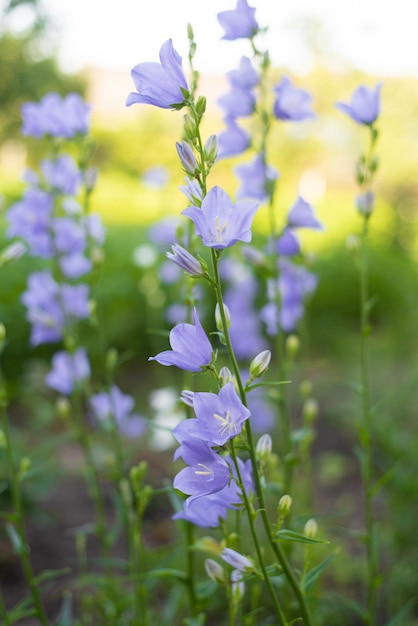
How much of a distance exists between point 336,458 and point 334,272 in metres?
5.13

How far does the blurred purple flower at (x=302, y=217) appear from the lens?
2.10 m

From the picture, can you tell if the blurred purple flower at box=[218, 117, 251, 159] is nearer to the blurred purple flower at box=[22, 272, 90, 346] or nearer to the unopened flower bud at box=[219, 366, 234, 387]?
the blurred purple flower at box=[22, 272, 90, 346]

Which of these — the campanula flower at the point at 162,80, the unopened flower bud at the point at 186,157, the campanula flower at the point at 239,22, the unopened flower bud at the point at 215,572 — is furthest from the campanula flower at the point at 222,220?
the campanula flower at the point at 239,22

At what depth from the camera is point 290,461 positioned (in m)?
2.09

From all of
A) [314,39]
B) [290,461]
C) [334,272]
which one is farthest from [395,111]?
[290,461]

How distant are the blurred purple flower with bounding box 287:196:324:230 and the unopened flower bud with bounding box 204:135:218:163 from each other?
0.83 meters

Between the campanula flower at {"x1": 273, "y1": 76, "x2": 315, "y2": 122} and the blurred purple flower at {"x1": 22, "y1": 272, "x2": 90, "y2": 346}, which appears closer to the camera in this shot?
the campanula flower at {"x1": 273, "y1": 76, "x2": 315, "y2": 122}

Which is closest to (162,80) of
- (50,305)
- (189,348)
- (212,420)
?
(189,348)

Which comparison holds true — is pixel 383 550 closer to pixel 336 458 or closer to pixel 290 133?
pixel 336 458

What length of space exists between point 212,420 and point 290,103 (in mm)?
1358

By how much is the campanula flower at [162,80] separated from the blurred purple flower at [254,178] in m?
0.95

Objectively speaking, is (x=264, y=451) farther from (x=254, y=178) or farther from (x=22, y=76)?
(x=22, y=76)

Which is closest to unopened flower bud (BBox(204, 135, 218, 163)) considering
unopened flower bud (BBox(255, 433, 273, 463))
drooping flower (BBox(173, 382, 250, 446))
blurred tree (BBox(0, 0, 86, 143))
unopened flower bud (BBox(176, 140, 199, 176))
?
unopened flower bud (BBox(176, 140, 199, 176))

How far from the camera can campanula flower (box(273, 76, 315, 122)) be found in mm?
2176
